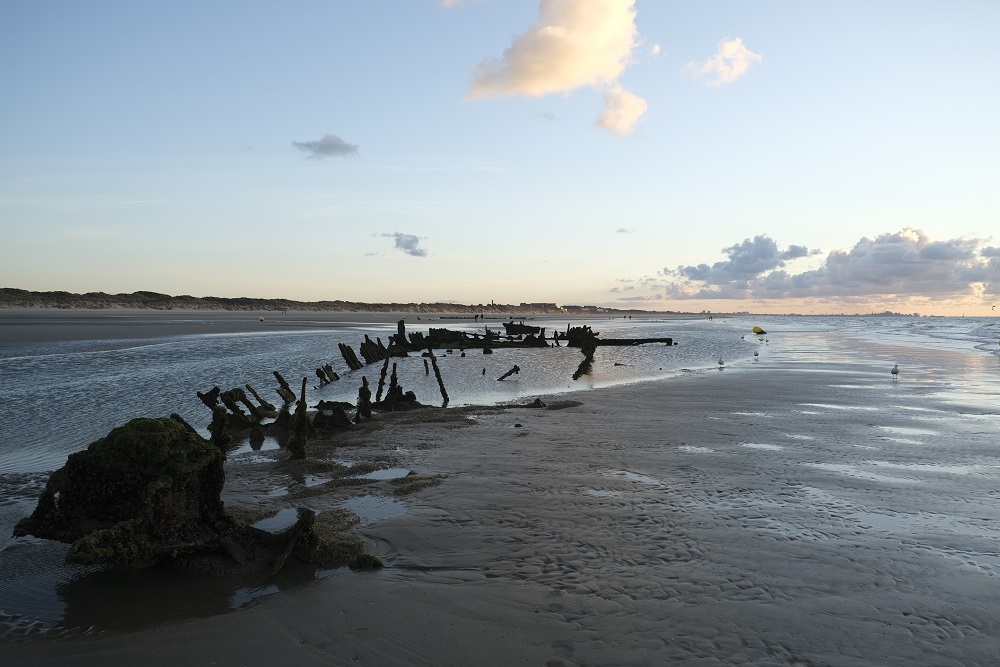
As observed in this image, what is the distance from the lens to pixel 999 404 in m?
14.6

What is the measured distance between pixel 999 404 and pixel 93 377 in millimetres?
24170

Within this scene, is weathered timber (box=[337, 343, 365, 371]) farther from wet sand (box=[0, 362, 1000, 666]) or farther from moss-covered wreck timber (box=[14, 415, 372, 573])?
moss-covered wreck timber (box=[14, 415, 372, 573])

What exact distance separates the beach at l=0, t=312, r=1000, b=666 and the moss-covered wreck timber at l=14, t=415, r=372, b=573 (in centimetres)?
40

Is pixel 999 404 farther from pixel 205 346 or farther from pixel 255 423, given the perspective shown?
pixel 205 346

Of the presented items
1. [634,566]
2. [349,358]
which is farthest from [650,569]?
[349,358]

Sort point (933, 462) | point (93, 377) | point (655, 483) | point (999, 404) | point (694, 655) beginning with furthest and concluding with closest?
point (93, 377) < point (999, 404) < point (933, 462) < point (655, 483) < point (694, 655)

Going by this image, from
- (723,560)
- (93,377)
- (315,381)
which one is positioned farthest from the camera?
(315,381)

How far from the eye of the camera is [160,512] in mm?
5047

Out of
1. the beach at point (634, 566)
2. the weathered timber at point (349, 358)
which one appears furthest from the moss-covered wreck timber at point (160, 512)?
the weathered timber at point (349, 358)

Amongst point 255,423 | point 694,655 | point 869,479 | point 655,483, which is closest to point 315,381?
point 255,423

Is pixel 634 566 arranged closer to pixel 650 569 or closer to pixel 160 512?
pixel 650 569

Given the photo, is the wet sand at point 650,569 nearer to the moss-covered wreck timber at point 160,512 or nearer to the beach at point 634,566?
the beach at point 634,566

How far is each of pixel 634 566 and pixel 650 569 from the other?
138 millimetres

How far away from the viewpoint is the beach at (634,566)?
4.05 meters
